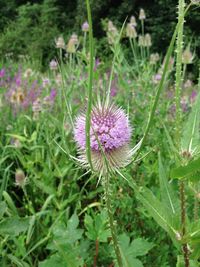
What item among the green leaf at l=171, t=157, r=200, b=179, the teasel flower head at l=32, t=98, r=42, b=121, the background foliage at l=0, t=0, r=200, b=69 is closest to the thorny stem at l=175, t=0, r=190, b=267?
the green leaf at l=171, t=157, r=200, b=179

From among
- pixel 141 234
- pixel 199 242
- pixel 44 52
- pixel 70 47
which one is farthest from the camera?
pixel 44 52

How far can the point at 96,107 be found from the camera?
0.95m

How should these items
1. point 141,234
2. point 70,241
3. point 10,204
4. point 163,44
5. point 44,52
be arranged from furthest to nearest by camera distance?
1. point 44,52
2. point 163,44
3. point 10,204
4. point 141,234
5. point 70,241

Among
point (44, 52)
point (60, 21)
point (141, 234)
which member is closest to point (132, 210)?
point (141, 234)

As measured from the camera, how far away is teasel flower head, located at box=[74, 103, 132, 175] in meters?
0.92

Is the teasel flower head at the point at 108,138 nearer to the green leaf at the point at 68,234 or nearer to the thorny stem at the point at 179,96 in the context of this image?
the thorny stem at the point at 179,96

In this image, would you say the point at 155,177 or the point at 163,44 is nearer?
the point at 155,177

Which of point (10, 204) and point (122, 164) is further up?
point (122, 164)

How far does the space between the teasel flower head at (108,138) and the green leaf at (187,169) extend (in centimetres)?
15

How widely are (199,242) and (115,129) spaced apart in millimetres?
283

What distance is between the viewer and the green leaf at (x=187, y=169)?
75cm

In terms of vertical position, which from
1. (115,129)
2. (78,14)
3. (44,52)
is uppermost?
(115,129)

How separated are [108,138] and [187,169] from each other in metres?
0.21

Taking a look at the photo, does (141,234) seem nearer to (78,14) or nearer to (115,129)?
(115,129)
